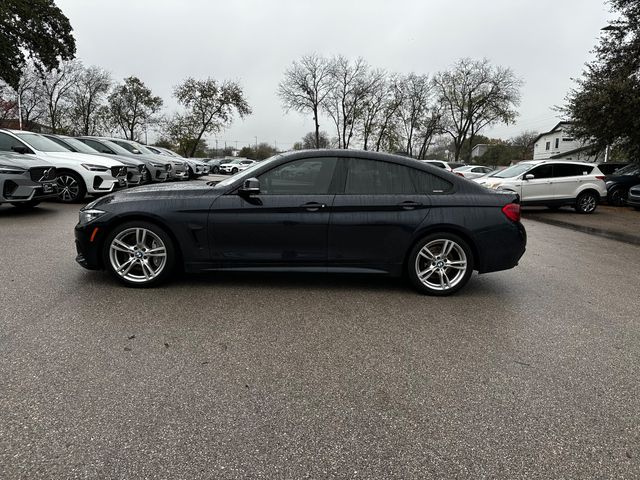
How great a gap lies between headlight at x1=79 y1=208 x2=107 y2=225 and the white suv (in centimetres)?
1152

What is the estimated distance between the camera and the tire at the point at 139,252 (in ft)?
14.6

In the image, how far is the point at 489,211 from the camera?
15.1 feet

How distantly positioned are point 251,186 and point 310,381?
2.22 metres

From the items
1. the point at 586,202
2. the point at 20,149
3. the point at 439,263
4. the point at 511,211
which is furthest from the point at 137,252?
the point at 586,202

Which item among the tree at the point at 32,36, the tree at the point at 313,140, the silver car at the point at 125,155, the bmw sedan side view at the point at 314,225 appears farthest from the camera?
the tree at the point at 313,140

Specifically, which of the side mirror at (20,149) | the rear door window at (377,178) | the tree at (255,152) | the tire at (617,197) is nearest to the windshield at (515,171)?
the tire at (617,197)

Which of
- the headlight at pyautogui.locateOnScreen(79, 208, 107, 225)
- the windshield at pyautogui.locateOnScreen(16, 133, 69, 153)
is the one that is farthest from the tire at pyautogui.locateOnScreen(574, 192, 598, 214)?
the windshield at pyautogui.locateOnScreen(16, 133, 69, 153)

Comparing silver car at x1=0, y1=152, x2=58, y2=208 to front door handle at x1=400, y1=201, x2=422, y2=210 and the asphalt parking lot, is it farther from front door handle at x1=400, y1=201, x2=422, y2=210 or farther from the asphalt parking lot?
front door handle at x1=400, y1=201, x2=422, y2=210

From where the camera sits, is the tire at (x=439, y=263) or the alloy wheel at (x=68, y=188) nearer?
the tire at (x=439, y=263)

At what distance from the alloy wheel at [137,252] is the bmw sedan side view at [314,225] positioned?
10 mm

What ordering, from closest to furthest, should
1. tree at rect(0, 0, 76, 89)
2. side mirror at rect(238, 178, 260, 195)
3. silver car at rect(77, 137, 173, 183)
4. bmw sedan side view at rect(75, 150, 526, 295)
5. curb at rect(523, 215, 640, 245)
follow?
side mirror at rect(238, 178, 260, 195), bmw sedan side view at rect(75, 150, 526, 295), curb at rect(523, 215, 640, 245), silver car at rect(77, 137, 173, 183), tree at rect(0, 0, 76, 89)

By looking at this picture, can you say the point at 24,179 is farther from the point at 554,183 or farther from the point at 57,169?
the point at 554,183

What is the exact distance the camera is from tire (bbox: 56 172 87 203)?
10625 mm

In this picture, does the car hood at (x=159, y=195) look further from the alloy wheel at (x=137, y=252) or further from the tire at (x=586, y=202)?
the tire at (x=586, y=202)
